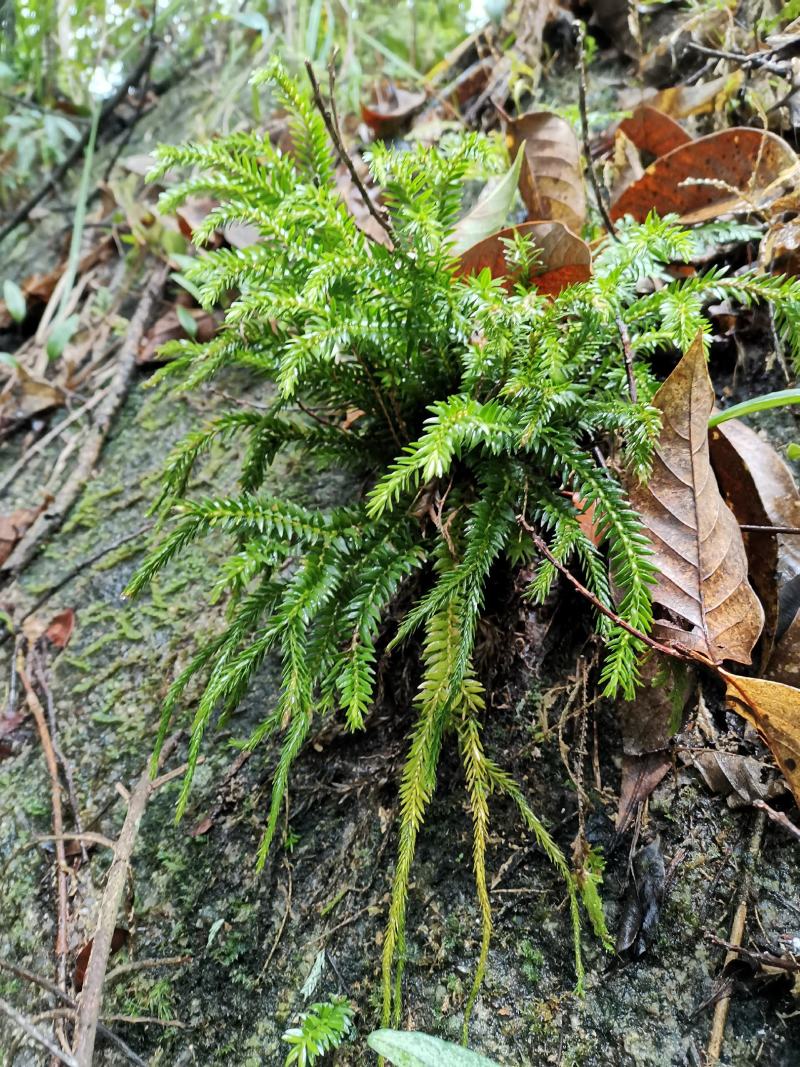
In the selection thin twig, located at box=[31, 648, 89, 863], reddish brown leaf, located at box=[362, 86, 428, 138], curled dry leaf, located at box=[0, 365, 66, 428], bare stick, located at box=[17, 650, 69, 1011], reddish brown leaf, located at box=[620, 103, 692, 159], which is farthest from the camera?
reddish brown leaf, located at box=[362, 86, 428, 138]

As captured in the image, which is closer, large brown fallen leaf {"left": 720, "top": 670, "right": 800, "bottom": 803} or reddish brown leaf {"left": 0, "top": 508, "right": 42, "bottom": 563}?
large brown fallen leaf {"left": 720, "top": 670, "right": 800, "bottom": 803}

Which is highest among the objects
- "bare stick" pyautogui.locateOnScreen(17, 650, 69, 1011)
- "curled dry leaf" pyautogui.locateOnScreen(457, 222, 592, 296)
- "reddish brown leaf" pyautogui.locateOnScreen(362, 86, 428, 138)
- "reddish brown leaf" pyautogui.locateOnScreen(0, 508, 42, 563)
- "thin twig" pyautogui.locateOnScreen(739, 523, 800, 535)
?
"reddish brown leaf" pyautogui.locateOnScreen(362, 86, 428, 138)

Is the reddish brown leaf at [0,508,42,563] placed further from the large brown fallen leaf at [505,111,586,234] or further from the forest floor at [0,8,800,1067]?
the large brown fallen leaf at [505,111,586,234]

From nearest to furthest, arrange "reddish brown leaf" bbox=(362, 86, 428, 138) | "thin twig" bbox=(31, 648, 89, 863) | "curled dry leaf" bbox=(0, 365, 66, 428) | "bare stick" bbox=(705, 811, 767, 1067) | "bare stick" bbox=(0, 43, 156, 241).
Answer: "bare stick" bbox=(705, 811, 767, 1067) < "thin twig" bbox=(31, 648, 89, 863) < "curled dry leaf" bbox=(0, 365, 66, 428) < "reddish brown leaf" bbox=(362, 86, 428, 138) < "bare stick" bbox=(0, 43, 156, 241)

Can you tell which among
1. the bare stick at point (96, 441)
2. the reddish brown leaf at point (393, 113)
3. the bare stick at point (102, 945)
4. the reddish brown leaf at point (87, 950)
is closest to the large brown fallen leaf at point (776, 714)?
the bare stick at point (102, 945)

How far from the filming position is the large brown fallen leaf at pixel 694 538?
108 centimetres

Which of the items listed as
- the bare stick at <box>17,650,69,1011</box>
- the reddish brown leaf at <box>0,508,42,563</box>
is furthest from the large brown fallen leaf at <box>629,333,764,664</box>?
the reddish brown leaf at <box>0,508,42,563</box>

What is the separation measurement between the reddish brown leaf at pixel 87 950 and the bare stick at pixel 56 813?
2cm

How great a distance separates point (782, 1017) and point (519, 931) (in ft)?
1.20

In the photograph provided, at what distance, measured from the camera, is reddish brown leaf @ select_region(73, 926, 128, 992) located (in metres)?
1.21

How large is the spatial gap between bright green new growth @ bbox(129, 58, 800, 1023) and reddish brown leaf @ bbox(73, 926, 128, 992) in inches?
13.2

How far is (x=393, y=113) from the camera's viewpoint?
2.76m

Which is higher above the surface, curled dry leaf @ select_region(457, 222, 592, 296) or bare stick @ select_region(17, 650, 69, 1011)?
curled dry leaf @ select_region(457, 222, 592, 296)

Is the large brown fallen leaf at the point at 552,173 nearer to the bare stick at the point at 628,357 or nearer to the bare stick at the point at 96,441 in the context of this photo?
the bare stick at the point at 628,357
